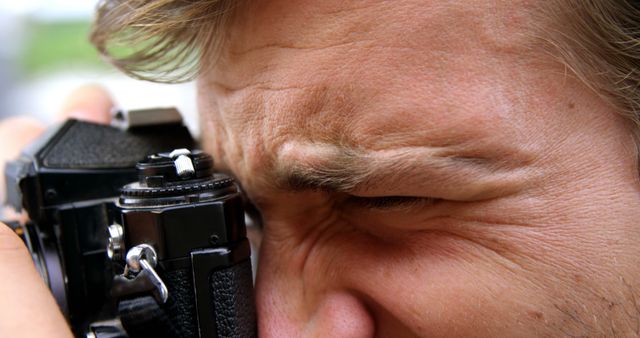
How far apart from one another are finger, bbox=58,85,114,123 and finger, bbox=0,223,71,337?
2.15 ft

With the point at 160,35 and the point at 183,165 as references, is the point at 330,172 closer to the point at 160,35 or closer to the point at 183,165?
the point at 183,165

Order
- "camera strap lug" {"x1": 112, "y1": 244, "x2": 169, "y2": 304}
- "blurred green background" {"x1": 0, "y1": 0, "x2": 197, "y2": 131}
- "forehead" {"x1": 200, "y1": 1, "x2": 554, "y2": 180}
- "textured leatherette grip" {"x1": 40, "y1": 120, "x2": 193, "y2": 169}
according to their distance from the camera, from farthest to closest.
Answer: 1. "blurred green background" {"x1": 0, "y1": 0, "x2": 197, "y2": 131}
2. "textured leatherette grip" {"x1": 40, "y1": 120, "x2": 193, "y2": 169}
3. "camera strap lug" {"x1": 112, "y1": 244, "x2": 169, "y2": 304}
4. "forehead" {"x1": 200, "y1": 1, "x2": 554, "y2": 180}

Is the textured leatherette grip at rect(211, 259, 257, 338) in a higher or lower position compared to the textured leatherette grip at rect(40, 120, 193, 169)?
lower

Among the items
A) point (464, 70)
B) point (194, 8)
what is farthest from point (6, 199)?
point (464, 70)

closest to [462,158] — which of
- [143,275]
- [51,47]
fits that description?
[143,275]

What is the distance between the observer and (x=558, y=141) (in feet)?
2.35

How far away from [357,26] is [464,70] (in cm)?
12

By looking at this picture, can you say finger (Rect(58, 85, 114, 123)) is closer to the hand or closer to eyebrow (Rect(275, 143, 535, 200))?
the hand

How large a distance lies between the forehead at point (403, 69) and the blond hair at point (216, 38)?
0.18ft

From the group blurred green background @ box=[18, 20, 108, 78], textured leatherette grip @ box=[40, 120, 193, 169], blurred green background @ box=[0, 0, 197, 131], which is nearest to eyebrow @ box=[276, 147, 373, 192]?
textured leatherette grip @ box=[40, 120, 193, 169]

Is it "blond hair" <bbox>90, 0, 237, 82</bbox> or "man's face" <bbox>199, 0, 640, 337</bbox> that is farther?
"blond hair" <bbox>90, 0, 237, 82</bbox>

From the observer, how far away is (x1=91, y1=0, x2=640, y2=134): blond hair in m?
0.73

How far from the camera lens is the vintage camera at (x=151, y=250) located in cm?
81

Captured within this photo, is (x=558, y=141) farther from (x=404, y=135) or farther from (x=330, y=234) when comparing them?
(x=330, y=234)
